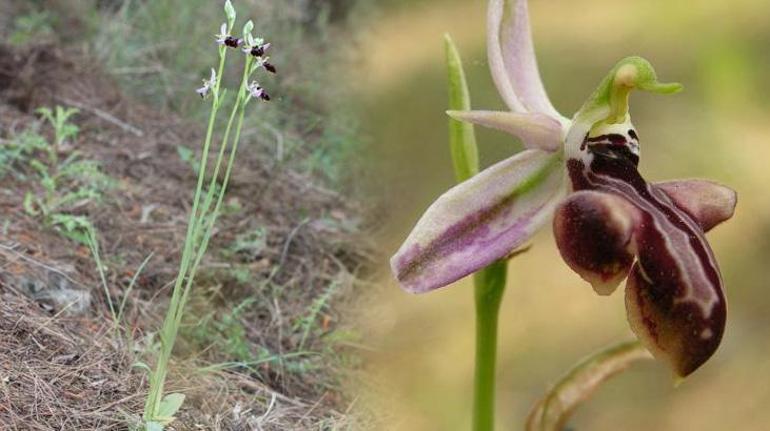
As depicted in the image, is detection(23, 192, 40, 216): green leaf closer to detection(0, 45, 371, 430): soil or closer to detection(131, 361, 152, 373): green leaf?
detection(0, 45, 371, 430): soil

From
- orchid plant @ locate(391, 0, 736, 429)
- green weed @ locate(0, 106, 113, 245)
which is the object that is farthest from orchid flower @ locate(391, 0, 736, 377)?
green weed @ locate(0, 106, 113, 245)

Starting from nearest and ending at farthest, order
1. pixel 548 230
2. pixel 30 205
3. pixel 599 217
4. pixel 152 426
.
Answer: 1. pixel 599 217
2. pixel 152 426
3. pixel 548 230
4. pixel 30 205

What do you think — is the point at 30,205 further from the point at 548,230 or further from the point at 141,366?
the point at 548,230

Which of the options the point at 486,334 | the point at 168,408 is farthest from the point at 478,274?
the point at 168,408

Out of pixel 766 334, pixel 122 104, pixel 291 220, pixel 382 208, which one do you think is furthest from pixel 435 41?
pixel 122 104

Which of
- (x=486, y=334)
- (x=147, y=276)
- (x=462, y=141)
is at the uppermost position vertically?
(x=462, y=141)

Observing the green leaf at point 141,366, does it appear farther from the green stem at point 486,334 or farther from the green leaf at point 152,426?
the green stem at point 486,334
